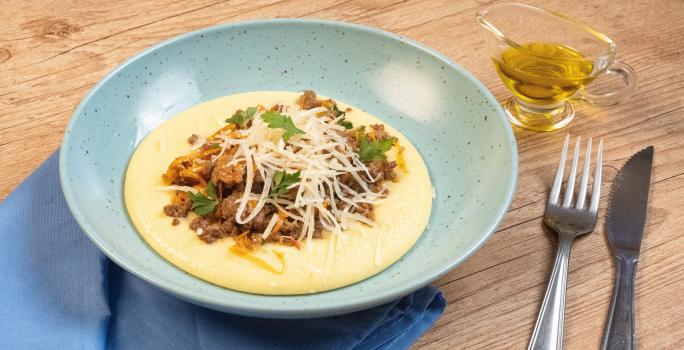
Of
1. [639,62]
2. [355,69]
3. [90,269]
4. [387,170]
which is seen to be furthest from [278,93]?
[639,62]

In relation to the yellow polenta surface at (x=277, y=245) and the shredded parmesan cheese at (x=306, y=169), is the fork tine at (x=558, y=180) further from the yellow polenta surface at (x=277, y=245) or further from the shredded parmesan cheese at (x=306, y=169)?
the shredded parmesan cheese at (x=306, y=169)

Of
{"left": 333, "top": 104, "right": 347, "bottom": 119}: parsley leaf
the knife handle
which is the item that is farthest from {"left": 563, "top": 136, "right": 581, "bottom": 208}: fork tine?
{"left": 333, "top": 104, "right": 347, "bottom": 119}: parsley leaf

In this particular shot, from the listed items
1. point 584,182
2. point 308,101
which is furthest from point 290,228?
point 584,182

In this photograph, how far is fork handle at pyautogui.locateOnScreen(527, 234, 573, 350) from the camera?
6.51 ft

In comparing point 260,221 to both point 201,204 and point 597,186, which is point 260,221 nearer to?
point 201,204

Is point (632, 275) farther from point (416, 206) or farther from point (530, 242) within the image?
point (416, 206)

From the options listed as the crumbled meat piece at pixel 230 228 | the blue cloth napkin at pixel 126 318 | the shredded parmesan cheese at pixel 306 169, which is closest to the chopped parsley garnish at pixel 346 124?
the shredded parmesan cheese at pixel 306 169

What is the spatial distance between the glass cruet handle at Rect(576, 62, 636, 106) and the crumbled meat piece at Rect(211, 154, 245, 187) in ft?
5.28

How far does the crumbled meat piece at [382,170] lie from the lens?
236 cm

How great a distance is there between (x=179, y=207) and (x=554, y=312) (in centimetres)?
121

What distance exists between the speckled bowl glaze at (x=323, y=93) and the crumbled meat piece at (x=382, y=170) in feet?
0.67

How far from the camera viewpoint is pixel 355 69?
2.93 meters

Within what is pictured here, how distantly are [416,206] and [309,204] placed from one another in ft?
1.30

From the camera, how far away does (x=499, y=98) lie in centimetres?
309
